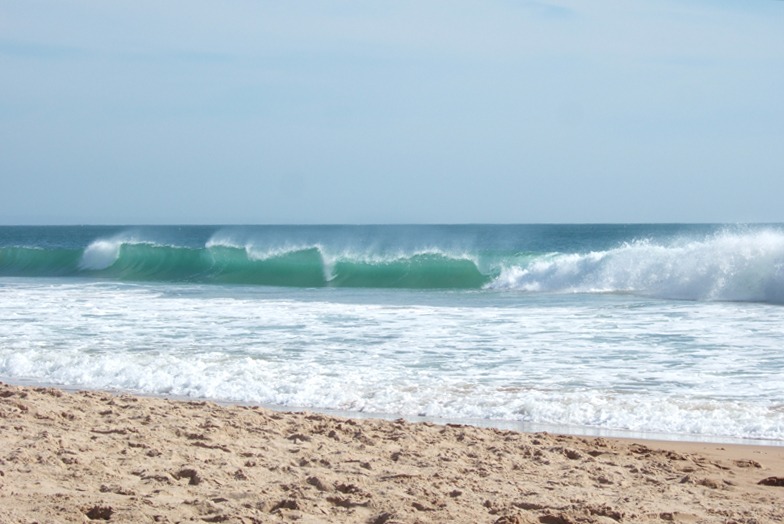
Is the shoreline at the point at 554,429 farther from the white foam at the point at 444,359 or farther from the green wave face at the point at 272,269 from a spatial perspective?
the green wave face at the point at 272,269

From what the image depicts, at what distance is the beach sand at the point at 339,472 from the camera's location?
3.91 meters

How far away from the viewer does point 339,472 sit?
4570mm

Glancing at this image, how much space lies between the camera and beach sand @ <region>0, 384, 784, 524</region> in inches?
154

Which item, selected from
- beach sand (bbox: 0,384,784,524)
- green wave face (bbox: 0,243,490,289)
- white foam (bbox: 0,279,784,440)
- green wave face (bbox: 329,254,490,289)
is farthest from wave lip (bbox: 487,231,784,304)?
beach sand (bbox: 0,384,784,524)

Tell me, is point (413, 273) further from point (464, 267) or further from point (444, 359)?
point (444, 359)

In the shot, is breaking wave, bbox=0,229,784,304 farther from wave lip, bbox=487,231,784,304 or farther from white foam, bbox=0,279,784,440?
white foam, bbox=0,279,784,440

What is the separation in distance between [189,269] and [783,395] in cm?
2434

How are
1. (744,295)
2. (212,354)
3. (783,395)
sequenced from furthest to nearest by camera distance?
(744,295) → (212,354) → (783,395)

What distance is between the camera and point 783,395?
23.6ft

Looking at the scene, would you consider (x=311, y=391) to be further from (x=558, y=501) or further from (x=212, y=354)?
(x=558, y=501)

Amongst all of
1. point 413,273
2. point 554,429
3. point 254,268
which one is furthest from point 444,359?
point 254,268

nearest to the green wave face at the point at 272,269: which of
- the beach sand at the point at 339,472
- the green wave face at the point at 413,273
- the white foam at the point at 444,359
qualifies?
the green wave face at the point at 413,273

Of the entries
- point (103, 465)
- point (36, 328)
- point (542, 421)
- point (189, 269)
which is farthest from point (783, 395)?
point (189, 269)

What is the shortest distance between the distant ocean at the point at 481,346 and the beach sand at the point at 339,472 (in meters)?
1.07
